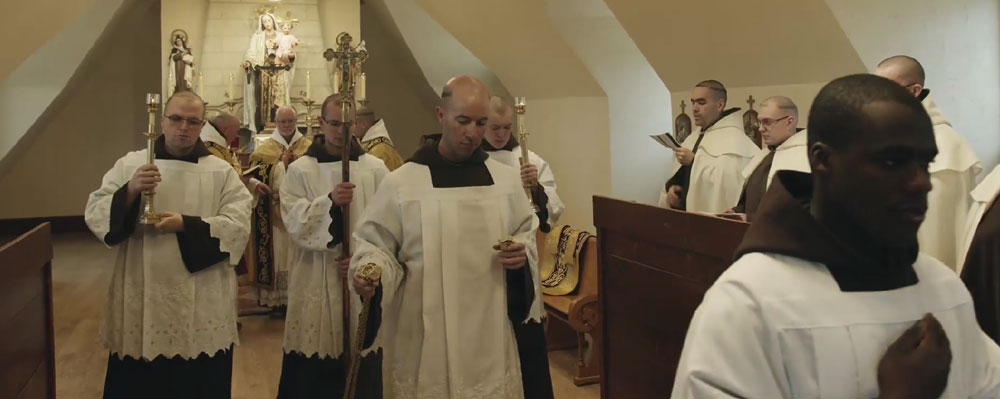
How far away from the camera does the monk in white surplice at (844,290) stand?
1.58 meters

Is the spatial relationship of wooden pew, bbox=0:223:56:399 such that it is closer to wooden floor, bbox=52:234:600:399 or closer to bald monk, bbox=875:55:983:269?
wooden floor, bbox=52:234:600:399

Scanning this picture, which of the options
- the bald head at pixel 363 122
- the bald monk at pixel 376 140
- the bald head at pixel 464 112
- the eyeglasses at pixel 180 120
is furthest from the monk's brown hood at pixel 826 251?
the bald head at pixel 363 122

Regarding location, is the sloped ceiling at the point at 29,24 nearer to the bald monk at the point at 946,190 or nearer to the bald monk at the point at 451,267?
the bald monk at the point at 451,267

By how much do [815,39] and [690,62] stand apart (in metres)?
1.57

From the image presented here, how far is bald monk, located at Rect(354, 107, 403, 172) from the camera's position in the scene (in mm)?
6715

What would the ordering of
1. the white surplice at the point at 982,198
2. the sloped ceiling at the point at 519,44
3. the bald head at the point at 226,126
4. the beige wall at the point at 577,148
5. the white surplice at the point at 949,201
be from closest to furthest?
the white surplice at the point at 982,198
the white surplice at the point at 949,201
the bald head at the point at 226,126
the sloped ceiling at the point at 519,44
the beige wall at the point at 577,148

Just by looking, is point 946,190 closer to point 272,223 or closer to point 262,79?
point 272,223

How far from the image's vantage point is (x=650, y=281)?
3.64m

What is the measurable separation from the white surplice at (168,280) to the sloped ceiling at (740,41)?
12.6 feet

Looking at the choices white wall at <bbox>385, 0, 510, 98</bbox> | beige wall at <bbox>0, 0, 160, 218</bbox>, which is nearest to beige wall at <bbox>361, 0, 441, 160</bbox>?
white wall at <bbox>385, 0, 510, 98</bbox>

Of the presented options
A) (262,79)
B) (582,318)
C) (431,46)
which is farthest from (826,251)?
(262,79)

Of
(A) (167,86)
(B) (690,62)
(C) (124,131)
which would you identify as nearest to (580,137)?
(B) (690,62)

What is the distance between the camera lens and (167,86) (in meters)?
13.7

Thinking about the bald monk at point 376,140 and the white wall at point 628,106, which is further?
the white wall at point 628,106
